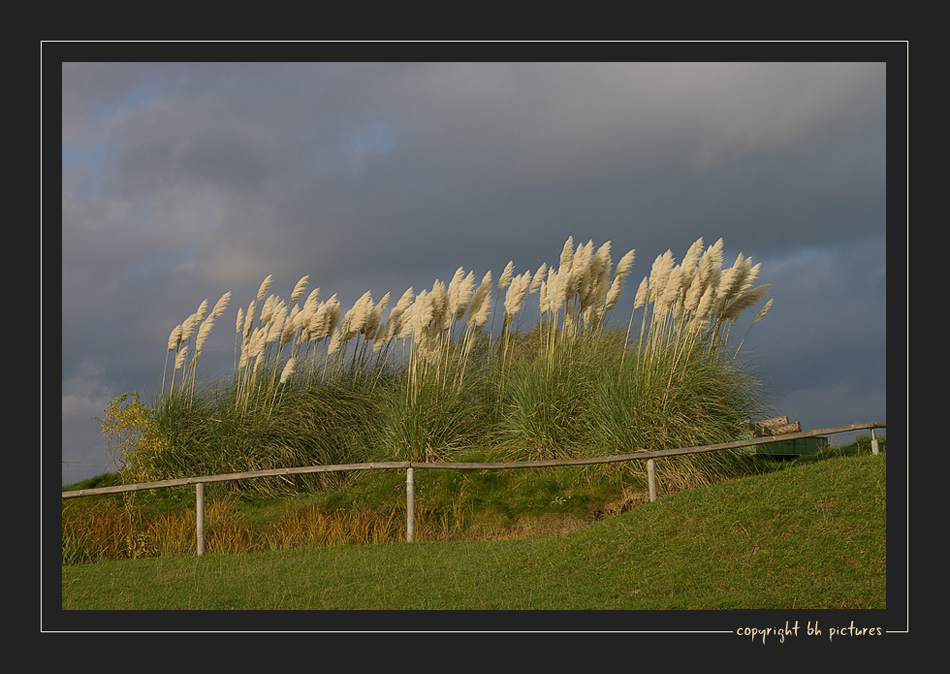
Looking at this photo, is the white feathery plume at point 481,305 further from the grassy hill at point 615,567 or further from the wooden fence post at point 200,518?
the wooden fence post at point 200,518

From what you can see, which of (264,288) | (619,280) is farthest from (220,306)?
(619,280)

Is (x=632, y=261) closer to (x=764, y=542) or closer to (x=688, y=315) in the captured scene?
(x=688, y=315)

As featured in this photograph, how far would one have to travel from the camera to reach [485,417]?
10336 millimetres

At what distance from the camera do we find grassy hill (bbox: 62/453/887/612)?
5.39 m

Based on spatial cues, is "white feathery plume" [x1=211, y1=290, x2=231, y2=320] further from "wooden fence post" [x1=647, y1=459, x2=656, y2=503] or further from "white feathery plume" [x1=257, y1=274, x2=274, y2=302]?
"wooden fence post" [x1=647, y1=459, x2=656, y2=503]

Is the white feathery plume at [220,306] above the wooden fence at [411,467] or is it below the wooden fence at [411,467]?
above

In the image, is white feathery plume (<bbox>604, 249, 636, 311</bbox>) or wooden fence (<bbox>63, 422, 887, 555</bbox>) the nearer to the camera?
wooden fence (<bbox>63, 422, 887, 555</bbox>)

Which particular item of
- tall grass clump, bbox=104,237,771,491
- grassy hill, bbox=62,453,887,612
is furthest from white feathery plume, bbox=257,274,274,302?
grassy hill, bbox=62,453,887,612

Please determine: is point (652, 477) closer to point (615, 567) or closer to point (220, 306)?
point (615, 567)

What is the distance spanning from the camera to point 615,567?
600cm

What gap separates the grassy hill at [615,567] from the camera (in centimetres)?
539

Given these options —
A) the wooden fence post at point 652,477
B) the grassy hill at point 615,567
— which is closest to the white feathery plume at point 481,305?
the wooden fence post at point 652,477
